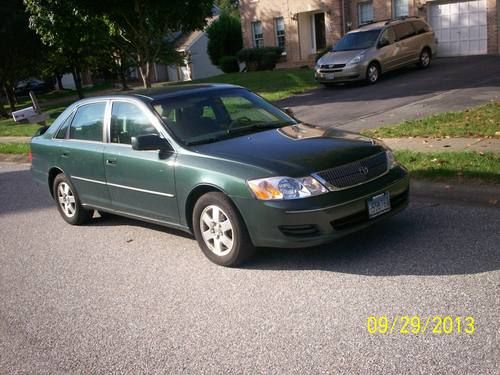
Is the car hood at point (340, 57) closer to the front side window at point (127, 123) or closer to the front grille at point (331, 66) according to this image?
the front grille at point (331, 66)

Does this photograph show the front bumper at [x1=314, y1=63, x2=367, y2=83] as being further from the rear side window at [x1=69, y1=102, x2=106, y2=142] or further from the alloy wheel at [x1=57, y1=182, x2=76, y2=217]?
the alloy wheel at [x1=57, y1=182, x2=76, y2=217]

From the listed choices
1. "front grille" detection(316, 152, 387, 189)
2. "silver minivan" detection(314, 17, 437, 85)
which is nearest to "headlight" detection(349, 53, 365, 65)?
"silver minivan" detection(314, 17, 437, 85)

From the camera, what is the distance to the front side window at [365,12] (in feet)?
92.1

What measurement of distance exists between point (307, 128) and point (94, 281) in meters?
2.65

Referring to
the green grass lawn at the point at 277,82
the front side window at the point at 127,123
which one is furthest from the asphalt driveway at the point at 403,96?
the front side window at the point at 127,123

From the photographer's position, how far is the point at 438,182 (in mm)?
7652

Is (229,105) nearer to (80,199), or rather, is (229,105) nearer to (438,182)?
(80,199)

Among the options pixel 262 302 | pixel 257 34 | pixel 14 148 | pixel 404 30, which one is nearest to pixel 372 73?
pixel 404 30

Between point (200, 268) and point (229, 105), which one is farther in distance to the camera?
point (229, 105)

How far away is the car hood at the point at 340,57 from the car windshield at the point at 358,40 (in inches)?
15.5

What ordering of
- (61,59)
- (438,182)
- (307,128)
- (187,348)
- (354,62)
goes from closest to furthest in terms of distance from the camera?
(187,348) < (307,128) < (438,182) < (354,62) < (61,59)

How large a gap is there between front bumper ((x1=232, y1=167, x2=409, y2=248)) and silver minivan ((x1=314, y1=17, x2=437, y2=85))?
1480cm

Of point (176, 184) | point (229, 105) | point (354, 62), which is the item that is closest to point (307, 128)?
point (229, 105)
